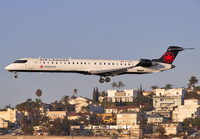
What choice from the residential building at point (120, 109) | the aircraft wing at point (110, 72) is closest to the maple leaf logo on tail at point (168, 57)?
the aircraft wing at point (110, 72)

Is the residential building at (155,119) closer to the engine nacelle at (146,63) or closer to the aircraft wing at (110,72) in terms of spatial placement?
the engine nacelle at (146,63)

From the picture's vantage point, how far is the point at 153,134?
135m

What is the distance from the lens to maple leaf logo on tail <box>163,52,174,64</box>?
68.3 meters

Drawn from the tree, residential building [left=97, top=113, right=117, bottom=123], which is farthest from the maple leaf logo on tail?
residential building [left=97, top=113, right=117, bottom=123]

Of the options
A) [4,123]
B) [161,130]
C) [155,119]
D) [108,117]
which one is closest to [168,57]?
[161,130]

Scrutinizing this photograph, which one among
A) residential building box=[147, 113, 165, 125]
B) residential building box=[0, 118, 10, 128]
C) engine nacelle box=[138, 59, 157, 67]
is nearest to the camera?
engine nacelle box=[138, 59, 157, 67]

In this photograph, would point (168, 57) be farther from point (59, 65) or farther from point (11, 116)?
point (11, 116)

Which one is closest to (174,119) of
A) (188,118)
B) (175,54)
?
(188,118)

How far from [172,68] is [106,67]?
38.6ft

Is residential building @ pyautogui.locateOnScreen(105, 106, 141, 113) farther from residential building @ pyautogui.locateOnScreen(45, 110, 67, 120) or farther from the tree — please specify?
the tree

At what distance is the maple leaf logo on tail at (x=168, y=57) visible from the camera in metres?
68.3

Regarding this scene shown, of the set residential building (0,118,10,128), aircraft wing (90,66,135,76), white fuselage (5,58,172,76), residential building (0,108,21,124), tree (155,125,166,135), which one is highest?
white fuselage (5,58,172,76)

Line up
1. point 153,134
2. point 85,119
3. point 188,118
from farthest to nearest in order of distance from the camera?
1. point 85,119
2. point 188,118
3. point 153,134

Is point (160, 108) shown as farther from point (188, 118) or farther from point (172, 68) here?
point (172, 68)
